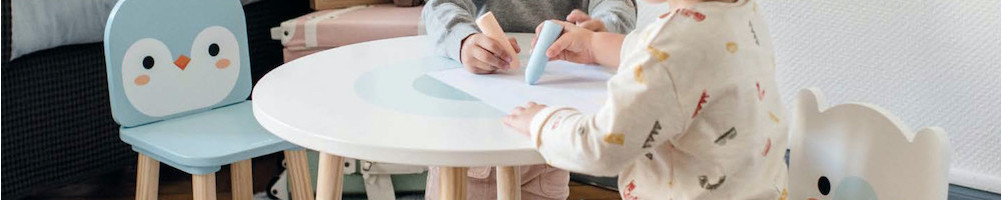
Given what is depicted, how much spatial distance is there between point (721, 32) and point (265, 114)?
1.42 feet

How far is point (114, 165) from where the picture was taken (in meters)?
2.00

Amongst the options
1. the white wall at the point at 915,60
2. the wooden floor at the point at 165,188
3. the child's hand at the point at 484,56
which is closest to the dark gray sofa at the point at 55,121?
the wooden floor at the point at 165,188

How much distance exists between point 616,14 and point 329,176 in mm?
420

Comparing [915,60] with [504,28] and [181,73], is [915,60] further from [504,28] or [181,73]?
[181,73]

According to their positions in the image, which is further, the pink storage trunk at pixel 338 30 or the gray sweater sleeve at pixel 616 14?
the pink storage trunk at pixel 338 30

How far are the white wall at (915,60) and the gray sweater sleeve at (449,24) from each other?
2.55 feet

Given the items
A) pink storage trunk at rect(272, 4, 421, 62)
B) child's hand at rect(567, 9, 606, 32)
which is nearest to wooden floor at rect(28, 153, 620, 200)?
pink storage trunk at rect(272, 4, 421, 62)

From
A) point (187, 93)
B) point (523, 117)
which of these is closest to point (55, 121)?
point (187, 93)

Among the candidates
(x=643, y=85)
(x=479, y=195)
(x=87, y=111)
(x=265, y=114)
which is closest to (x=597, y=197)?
(x=479, y=195)

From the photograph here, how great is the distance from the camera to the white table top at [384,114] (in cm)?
94

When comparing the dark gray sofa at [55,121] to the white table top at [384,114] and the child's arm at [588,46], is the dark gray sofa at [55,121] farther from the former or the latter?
the child's arm at [588,46]

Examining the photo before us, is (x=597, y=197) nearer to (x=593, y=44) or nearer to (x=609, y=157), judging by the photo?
(x=593, y=44)

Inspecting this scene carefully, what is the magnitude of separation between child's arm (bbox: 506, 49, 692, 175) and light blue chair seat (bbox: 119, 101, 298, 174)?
62cm

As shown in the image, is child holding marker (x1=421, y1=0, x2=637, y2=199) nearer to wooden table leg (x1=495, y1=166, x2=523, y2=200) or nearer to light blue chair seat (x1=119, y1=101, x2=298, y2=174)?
wooden table leg (x1=495, y1=166, x2=523, y2=200)
